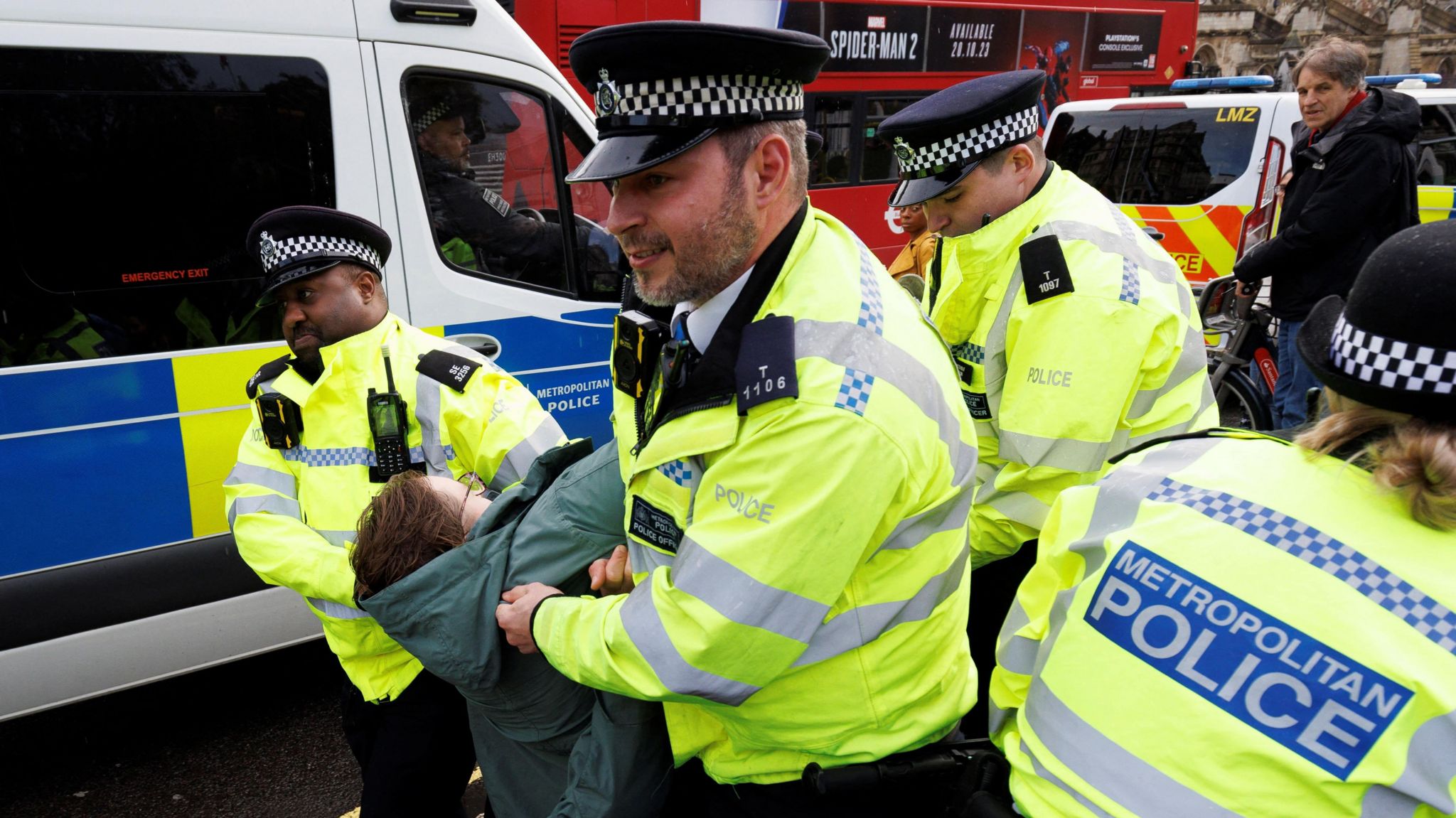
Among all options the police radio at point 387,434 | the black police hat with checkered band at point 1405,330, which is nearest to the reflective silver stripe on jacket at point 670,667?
the black police hat with checkered band at point 1405,330

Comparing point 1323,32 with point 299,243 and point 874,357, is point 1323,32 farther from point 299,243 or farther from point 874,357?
point 874,357

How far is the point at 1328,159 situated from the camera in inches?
174

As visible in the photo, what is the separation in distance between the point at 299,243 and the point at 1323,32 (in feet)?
117

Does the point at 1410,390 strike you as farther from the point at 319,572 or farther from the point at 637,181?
the point at 319,572

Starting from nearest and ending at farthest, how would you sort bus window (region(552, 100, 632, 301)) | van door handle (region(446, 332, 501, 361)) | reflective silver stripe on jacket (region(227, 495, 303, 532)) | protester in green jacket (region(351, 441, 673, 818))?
1. protester in green jacket (region(351, 441, 673, 818))
2. reflective silver stripe on jacket (region(227, 495, 303, 532))
3. van door handle (region(446, 332, 501, 361))
4. bus window (region(552, 100, 632, 301))

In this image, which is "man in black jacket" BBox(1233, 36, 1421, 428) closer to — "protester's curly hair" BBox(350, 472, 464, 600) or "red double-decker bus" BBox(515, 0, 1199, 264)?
"red double-decker bus" BBox(515, 0, 1199, 264)

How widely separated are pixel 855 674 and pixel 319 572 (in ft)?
4.08

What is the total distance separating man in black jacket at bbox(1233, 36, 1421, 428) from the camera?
427cm

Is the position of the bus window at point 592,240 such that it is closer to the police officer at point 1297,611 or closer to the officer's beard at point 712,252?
the officer's beard at point 712,252

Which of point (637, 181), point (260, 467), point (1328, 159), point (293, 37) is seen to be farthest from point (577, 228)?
point (1328, 159)

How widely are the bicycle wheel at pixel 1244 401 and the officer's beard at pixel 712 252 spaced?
15.7ft

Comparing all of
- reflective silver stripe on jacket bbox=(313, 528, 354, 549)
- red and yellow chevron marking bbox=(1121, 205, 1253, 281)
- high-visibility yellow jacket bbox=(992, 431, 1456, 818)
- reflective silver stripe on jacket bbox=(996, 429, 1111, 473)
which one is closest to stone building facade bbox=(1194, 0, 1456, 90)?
red and yellow chevron marking bbox=(1121, 205, 1253, 281)

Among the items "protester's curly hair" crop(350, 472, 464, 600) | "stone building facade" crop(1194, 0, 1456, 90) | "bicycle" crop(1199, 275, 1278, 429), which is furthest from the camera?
"stone building facade" crop(1194, 0, 1456, 90)

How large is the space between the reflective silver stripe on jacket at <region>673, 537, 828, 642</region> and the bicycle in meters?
4.78
